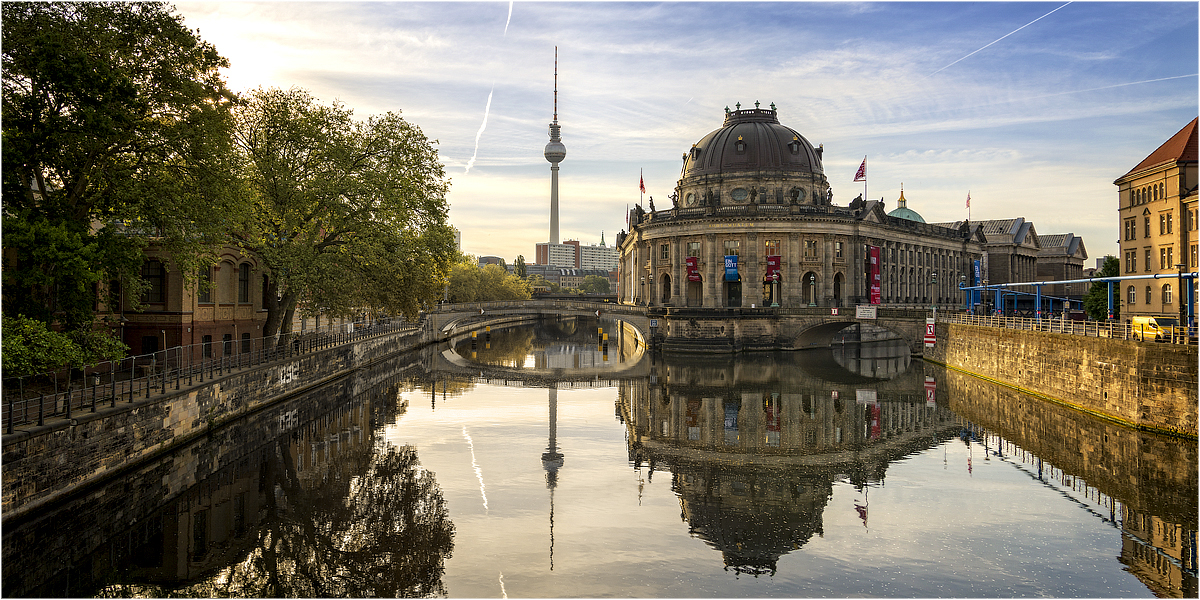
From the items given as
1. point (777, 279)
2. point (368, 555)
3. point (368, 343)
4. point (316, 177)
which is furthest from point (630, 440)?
point (777, 279)

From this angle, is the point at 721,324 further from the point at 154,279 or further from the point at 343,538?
the point at 343,538

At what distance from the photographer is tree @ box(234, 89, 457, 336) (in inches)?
1578

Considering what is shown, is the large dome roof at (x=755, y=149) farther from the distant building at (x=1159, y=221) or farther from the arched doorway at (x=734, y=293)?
the distant building at (x=1159, y=221)

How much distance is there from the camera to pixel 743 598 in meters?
16.9

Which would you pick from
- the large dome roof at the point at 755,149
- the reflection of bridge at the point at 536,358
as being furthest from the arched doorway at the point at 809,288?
the reflection of bridge at the point at 536,358

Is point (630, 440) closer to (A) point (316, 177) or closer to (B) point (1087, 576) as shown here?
(B) point (1087, 576)

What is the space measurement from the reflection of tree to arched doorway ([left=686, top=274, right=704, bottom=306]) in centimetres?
6822

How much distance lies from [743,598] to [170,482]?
64.1ft

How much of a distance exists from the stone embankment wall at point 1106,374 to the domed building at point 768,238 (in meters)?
37.4

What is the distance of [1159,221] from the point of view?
5706 cm

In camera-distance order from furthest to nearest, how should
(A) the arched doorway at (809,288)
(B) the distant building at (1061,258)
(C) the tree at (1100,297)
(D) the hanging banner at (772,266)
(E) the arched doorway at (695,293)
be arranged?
(B) the distant building at (1061,258) < (E) the arched doorway at (695,293) < (A) the arched doorway at (809,288) < (D) the hanging banner at (772,266) < (C) the tree at (1100,297)

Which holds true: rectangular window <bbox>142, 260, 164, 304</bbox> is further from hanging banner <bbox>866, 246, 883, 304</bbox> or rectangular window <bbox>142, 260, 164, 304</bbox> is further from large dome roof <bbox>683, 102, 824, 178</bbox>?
hanging banner <bbox>866, 246, 883, 304</bbox>

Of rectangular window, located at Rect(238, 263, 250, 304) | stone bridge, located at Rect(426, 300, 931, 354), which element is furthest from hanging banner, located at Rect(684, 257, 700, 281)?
rectangular window, located at Rect(238, 263, 250, 304)

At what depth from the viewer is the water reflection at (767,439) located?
22.2 metres
